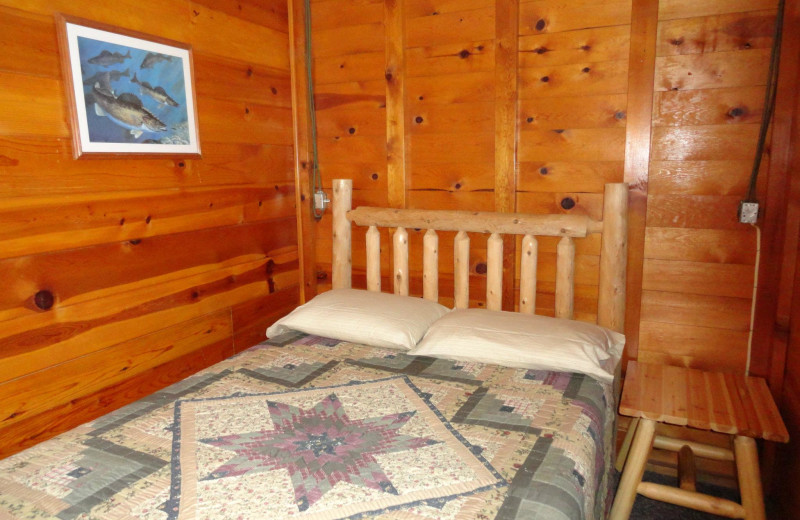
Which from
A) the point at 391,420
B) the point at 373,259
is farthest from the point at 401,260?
the point at 391,420

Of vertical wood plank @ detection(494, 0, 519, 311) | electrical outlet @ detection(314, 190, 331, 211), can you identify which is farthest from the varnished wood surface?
electrical outlet @ detection(314, 190, 331, 211)

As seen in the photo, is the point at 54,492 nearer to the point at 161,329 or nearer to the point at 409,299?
Answer: the point at 161,329

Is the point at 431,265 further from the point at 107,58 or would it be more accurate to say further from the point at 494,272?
the point at 107,58

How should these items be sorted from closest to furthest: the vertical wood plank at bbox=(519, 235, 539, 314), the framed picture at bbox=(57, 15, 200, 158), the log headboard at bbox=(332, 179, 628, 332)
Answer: the framed picture at bbox=(57, 15, 200, 158)
the log headboard at bbox=(332, 179, 628, 332)
the vertical wood plank at bbox=(519, 235, 539, 314)

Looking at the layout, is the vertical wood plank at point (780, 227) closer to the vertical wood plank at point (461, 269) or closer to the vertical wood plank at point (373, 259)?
the vertical wood plank at point (461, 269)

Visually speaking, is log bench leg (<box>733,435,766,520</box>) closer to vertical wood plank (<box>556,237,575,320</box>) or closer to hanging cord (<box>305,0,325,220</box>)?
vertical wood plank (<box>556,237,575,320</box>)

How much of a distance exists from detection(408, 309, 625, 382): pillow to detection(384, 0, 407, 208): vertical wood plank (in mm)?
770

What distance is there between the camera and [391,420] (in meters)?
1.49

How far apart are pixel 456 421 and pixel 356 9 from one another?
1962mm

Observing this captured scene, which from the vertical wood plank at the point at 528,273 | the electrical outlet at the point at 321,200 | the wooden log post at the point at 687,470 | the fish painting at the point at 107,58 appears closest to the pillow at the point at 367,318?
the vertical wood plank at the point at 528,273

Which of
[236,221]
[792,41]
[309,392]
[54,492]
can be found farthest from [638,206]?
[54,492]

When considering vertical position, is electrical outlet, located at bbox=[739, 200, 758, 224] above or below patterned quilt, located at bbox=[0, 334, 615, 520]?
above

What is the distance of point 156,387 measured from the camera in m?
2.11

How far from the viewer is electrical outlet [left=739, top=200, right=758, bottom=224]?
75.5 inches
